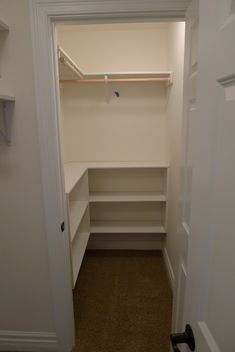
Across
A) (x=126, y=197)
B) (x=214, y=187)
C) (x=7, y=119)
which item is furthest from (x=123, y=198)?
(x=214, y=187)

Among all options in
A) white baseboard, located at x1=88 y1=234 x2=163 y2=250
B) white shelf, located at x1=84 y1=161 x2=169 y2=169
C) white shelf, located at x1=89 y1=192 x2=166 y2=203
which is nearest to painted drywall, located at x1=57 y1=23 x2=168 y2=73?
white shelf, located at x1=84 y1=161 x2=169 y2=169

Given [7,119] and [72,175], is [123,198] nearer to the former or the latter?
[72,175]

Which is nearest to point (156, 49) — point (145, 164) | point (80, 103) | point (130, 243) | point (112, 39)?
point (112, 39)

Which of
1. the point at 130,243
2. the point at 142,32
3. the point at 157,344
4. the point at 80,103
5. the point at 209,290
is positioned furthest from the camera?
the point at 130,243

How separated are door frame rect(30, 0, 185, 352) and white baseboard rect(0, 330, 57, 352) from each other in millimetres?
152

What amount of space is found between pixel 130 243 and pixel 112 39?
8.16 ft

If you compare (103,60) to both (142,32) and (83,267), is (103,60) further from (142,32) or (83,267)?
(83,267)

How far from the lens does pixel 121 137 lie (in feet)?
9.40

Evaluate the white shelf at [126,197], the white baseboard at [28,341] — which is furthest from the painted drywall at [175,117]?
the white baseboard at [28,341]

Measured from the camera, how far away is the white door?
1.69 ft

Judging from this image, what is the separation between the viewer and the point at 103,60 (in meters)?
2.72

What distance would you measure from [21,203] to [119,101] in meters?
1.82

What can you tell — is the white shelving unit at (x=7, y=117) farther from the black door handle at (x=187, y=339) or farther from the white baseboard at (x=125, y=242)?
the white baseboard at (x=125, y=242)

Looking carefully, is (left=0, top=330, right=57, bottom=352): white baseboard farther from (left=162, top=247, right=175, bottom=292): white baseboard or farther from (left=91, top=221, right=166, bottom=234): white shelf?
(left=91, top=221, right=166, bottom=234): white shelf
